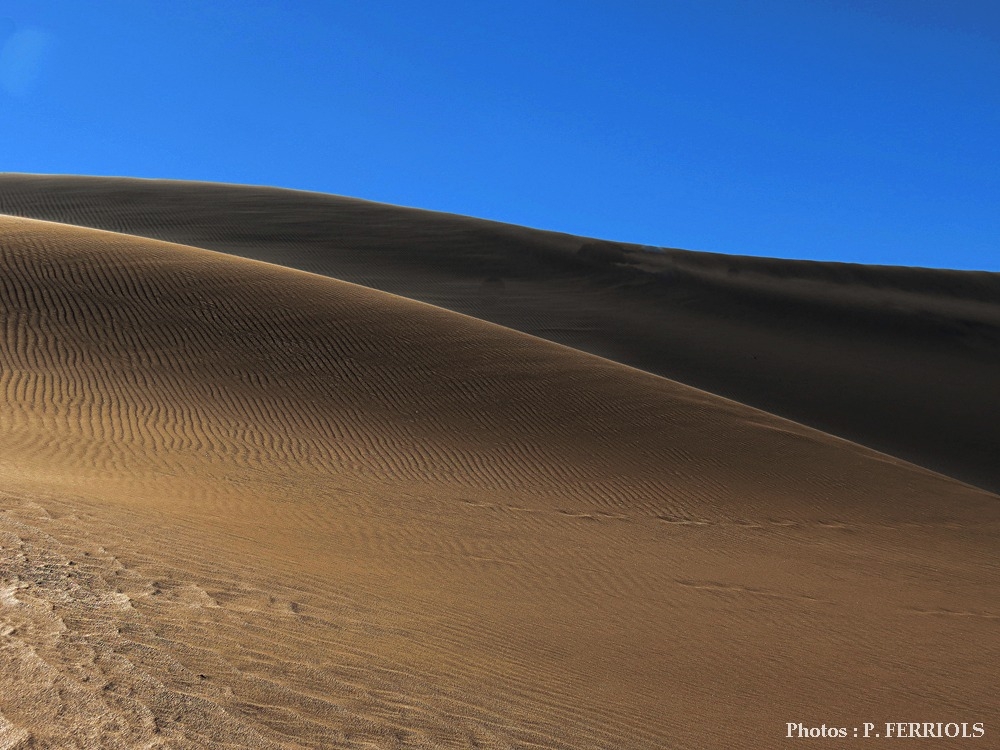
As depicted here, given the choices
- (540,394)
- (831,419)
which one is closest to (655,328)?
(831,419)

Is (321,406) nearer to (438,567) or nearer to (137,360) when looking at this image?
Result: (137,360)

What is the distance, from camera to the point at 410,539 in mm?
9211

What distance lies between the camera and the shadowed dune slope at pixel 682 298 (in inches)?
1017

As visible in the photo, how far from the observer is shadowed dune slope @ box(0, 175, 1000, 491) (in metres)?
25.8

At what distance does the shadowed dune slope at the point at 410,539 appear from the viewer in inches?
178

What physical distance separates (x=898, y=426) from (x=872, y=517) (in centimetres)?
1272

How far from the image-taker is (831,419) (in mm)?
24266

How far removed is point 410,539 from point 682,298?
28.0 metres

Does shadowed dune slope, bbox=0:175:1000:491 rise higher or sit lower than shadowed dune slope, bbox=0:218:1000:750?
higher

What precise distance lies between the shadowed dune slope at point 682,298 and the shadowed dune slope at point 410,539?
28.4ft

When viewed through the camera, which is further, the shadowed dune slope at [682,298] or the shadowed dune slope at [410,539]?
the shadowed dune slope at [682,298]

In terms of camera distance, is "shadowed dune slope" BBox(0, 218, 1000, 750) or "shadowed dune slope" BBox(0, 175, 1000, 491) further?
"shadowed dune slope" BBox(0, 175, 1000, 491)

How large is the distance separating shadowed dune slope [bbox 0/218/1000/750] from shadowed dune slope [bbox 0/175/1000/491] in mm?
8669

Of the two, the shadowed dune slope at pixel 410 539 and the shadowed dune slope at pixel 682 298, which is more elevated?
the shadowed dune slope at pixel 682 298
